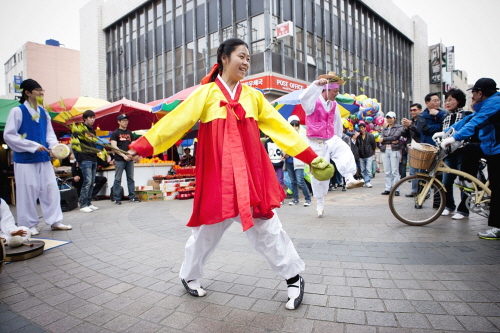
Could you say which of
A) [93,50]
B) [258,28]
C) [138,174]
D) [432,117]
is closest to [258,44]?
[258,28]

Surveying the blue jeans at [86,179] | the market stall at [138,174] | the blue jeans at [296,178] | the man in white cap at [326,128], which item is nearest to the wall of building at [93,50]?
the market stall at [138,174]

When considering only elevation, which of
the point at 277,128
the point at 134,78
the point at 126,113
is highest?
the point at 134,78

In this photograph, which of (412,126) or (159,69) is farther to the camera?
(159,69)

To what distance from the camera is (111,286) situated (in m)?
2.78

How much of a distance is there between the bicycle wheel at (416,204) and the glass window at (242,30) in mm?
17492

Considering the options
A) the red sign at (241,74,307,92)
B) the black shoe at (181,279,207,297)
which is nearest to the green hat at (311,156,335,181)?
the black shoe at (181,279,207,297)

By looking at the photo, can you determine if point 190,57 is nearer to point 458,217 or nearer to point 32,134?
point 32,134

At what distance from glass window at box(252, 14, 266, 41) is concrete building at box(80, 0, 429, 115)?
0.21 ft

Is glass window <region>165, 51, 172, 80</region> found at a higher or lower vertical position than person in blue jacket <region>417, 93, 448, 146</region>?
higher

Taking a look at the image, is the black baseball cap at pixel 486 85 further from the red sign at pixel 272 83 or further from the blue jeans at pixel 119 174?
the red sign at pixel 272 83

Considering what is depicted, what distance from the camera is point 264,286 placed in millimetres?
2668

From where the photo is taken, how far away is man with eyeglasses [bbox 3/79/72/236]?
4461mm

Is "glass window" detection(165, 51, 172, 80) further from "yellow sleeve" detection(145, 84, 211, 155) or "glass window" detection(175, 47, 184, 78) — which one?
"yellow sleeve" detection(145, 84, 211, 155)

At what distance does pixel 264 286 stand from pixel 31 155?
4.10 meters
